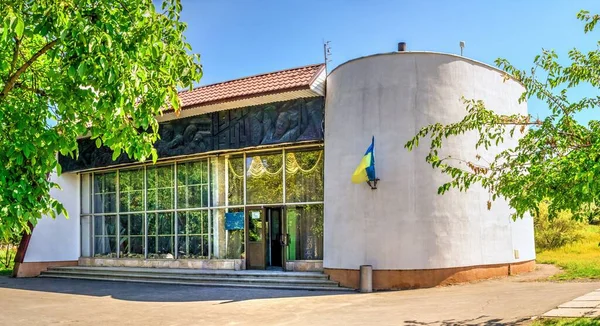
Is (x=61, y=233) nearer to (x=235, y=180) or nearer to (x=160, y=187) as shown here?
(x=160, y=187)

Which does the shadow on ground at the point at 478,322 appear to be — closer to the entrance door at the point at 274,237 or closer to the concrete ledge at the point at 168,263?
the entrance door at the point at 274,237

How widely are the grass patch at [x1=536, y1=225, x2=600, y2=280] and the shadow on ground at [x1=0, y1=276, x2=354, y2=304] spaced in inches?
240

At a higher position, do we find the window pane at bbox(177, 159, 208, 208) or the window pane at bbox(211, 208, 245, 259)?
the window pane at bbox(177, 159, 208, 208)

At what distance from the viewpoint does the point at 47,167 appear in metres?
7.00

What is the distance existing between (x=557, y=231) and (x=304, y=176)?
11.6m

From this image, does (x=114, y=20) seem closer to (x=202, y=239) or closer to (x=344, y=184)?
(x=344, y=184)

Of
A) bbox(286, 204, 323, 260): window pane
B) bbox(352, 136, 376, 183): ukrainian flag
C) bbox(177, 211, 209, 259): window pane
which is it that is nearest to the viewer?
bbox(352, 136, 376, 183): ukrainian flag

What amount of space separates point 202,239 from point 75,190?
745cm

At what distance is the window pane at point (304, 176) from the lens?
55.3 ft

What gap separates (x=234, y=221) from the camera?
1841 centimetres

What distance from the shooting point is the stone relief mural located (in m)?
16.4

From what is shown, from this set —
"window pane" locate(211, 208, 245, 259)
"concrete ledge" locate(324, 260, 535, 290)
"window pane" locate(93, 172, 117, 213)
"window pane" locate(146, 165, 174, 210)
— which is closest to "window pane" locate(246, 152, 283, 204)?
"window pane" locate(211, 208, 245, 259)

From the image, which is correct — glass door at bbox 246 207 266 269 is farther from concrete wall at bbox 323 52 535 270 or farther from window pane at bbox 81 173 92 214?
window pane at bbox 81 173 92 214

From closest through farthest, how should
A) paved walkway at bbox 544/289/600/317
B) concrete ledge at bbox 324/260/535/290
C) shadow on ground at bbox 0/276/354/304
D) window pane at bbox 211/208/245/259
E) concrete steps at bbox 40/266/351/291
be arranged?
paved walkway at bbox 544/289/600/317
shadow on ground at bbox 0/276/354/304
concrete ledge at bbox 324/260/535/290
concrete steps at bbox 40/266/351/291
window pane at bbox 211/208/245/259
